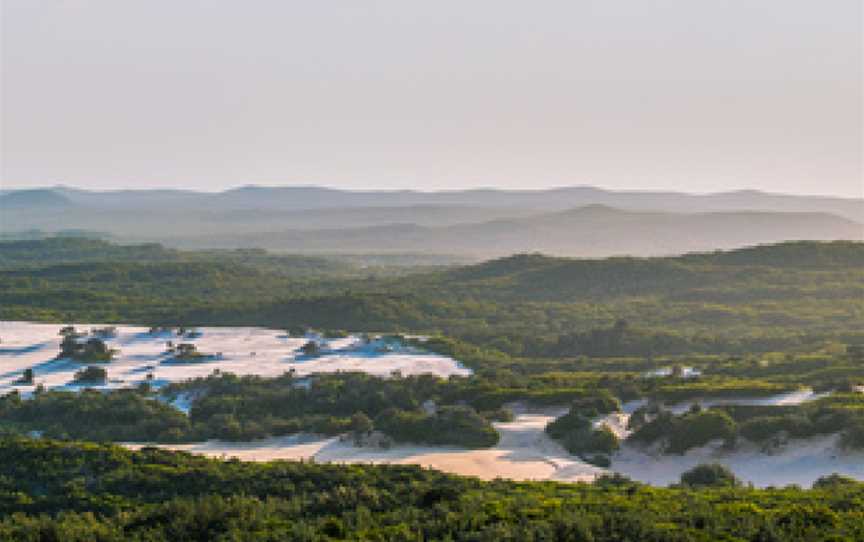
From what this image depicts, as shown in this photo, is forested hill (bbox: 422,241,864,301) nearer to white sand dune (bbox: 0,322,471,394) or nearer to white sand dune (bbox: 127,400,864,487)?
white sand dune (bbox: 0,322,471,394)

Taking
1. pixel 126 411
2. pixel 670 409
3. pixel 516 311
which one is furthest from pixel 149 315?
pixel 670 409

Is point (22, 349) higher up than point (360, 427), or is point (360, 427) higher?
point (360, 427)

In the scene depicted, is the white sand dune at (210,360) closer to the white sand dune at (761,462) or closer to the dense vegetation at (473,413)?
the dense vegetation at (473,413)

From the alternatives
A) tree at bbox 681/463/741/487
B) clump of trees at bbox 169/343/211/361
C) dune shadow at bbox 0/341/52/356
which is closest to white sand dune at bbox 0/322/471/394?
dune shadow at bbox 0/341/52/356

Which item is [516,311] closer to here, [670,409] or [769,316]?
[769,316]

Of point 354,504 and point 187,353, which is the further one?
point 187,353

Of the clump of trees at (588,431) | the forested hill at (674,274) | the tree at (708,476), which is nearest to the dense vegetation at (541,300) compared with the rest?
the forested hill at (674,274)

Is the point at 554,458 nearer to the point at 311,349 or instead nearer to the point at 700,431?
the point at 700,431

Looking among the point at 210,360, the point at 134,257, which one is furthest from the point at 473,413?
the point at 134,257
